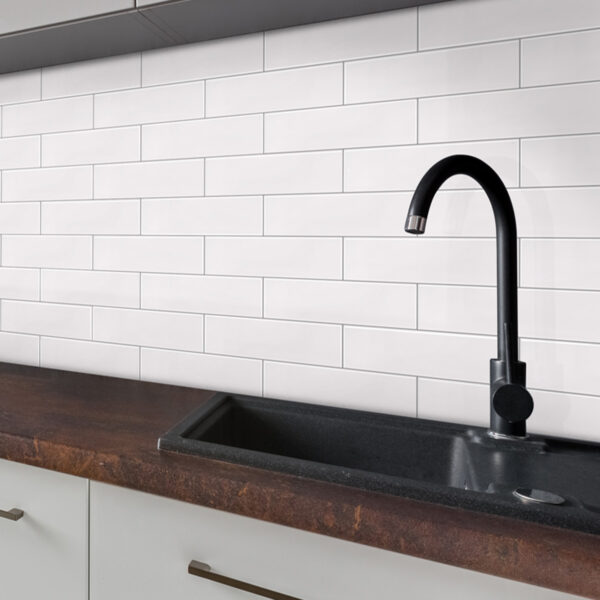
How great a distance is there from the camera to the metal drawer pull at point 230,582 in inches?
26.4

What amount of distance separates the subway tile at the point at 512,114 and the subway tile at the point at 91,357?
0.91 meters

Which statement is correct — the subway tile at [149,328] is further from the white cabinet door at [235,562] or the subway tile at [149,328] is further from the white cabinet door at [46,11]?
the white cabinet door at [46,11]

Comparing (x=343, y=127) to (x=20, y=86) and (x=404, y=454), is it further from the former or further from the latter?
(x=20, y=86)

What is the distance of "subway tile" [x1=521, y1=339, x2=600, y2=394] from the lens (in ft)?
3.08

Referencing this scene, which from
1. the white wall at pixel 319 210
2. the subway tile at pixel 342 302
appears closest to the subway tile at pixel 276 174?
the white wall at pixel 319 210

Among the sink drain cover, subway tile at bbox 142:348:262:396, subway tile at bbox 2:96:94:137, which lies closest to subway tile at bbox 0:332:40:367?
subway tile at bbox 142:348:262:396

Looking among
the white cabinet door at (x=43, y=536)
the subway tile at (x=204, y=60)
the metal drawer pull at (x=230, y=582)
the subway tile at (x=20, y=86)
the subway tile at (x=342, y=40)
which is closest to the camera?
the metal drawer pull at (x=230, y=582)

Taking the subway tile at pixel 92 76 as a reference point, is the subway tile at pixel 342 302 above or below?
below

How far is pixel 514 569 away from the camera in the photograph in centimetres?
56

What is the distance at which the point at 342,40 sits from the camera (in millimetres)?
1078

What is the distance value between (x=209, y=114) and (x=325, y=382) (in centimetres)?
70

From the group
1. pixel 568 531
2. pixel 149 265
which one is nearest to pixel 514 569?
pixel 568 531

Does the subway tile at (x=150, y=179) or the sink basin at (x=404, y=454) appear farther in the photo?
the subway tile at (x=150, y=179)

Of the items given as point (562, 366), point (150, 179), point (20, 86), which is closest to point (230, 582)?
point (562, 366)
